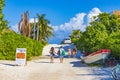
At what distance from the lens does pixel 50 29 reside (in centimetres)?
10838

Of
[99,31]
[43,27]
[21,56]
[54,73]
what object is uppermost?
[43,27]

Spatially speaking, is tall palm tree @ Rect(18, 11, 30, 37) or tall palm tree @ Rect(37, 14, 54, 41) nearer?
tall palm tree @ Rect(18, 11, 30, 37)

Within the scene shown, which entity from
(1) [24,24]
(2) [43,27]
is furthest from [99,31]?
(2) [43,27]

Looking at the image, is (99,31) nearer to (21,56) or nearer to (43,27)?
(21,56)

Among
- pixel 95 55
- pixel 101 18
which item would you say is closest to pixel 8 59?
pixel 95 55

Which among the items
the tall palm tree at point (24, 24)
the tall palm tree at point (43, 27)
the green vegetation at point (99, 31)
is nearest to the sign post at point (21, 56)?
the green vegetation at point (99, 31)

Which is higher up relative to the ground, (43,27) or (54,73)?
(43,27)

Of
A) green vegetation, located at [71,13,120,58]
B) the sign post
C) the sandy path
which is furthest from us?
green vegetation, located at [71,13,120,58]

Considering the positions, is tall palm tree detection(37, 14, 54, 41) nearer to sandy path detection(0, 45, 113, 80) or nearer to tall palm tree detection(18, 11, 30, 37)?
tall palm tree detection(18, 11, 30, 37)

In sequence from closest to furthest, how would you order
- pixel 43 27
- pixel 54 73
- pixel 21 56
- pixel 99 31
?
pixel 54 73, pixel 21 56, pixel 99 31, pixel 43 27

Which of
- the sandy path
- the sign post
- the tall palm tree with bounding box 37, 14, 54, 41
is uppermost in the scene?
the tall palm tree with bounding box 37, 14, 54, 41

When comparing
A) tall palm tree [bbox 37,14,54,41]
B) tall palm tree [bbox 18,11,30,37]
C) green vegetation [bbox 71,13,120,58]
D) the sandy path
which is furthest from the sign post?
tall palm tree [bbox 37,14,54,41]

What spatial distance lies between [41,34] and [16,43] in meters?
67.2

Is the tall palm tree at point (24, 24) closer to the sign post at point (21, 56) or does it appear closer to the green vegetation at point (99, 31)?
the green vegetation at point (99, 31)
